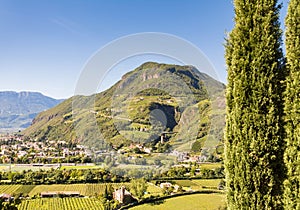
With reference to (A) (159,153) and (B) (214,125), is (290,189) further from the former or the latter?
(B) (214,125)

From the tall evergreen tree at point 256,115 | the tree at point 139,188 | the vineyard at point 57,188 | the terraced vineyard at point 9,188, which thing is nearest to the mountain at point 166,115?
the tree at point 139,188

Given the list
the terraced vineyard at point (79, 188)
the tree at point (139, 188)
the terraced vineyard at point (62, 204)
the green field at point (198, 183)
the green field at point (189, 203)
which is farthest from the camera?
the terraced vineyard at point (79, 188)

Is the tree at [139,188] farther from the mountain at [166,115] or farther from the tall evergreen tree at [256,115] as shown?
the tall evergreen tree at [256,115]

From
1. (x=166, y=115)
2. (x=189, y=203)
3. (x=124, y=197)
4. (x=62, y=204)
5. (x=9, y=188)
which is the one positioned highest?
(x=166, y=115)

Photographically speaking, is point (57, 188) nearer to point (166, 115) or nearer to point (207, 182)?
point (207, 182)

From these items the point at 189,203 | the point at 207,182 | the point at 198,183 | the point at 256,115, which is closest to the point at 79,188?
the point at 198,183

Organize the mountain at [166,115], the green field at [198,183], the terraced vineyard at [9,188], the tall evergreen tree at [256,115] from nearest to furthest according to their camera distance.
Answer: the tall evergreen tree at [256,115]
the mountain at [166,115]
the green field at [198,183]
the terraced vineyard at [9,188]
